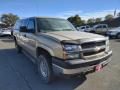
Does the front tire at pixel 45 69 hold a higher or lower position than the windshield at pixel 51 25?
lower

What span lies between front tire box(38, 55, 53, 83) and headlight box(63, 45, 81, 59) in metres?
0.82

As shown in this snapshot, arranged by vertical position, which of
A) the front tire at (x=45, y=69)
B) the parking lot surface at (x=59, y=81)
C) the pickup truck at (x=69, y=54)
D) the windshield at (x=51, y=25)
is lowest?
the parking lot surface at (x=59, y=81)

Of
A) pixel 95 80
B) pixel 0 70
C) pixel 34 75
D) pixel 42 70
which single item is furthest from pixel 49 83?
pixel 0 70

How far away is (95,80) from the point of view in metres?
5.29

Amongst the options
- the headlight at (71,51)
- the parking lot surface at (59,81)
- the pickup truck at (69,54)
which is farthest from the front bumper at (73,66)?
the parking lot surface at (59,81)

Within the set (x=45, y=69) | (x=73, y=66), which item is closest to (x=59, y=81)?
(x=45, y=69)

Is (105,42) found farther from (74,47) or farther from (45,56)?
(45,56)

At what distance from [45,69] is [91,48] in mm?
1495

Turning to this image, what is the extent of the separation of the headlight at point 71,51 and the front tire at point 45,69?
821mm

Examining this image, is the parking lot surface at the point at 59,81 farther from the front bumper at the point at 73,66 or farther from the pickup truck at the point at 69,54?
the front bumper at the point at 73,66

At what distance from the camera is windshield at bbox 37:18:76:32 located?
5883mm

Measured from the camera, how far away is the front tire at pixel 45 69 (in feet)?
15.8

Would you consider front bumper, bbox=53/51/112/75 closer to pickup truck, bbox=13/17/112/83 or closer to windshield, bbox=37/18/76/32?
pickup truck, bbox=13/17/112/83

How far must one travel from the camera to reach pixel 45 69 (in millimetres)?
5117
